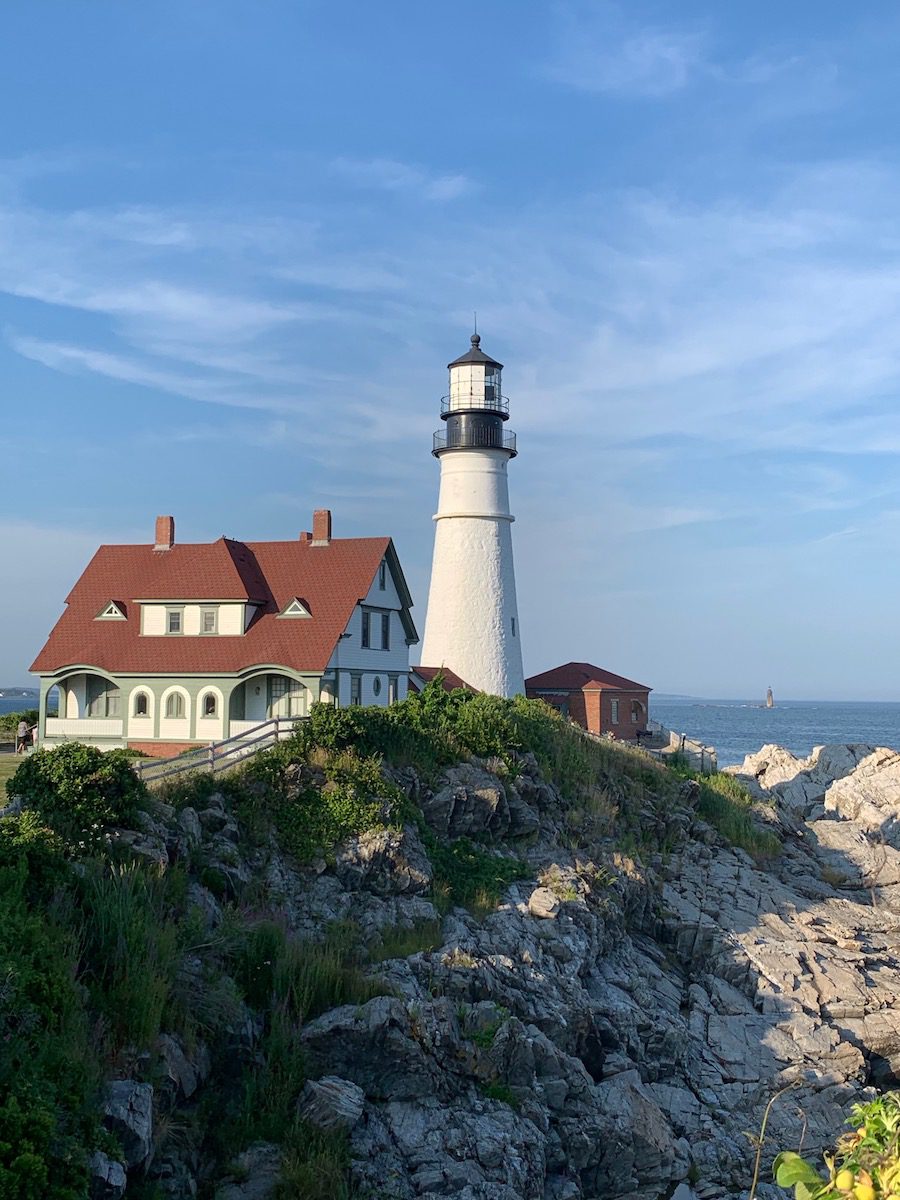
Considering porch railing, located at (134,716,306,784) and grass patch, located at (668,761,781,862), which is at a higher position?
porch railing, located at (134,716,306,784)

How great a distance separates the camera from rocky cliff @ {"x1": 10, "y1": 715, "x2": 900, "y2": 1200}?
11.8m

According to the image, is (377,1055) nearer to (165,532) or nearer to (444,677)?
(444,677)

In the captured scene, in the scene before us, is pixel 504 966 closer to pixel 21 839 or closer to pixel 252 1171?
pixel 252 1171

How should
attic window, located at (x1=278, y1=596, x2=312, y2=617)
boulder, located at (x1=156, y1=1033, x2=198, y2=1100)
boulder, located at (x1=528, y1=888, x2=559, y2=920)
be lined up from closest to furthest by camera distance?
boulder, located at (x1=156, y1=1033, x2=198, y2=1100)
boulder, located at (x1=528, y1=888, x2=559, y2=920)
attic window, located at (x1=278, y1=596, x2=312, y2=617)

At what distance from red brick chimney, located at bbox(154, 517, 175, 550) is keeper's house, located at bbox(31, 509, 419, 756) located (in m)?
0.40

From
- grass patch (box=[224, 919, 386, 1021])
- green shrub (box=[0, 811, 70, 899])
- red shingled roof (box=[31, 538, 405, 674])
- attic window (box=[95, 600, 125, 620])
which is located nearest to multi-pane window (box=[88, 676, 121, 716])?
red shingled roof (box=[31, 538, 405, 674])

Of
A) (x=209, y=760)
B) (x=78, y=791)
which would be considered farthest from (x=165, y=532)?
(x=78, y=791)

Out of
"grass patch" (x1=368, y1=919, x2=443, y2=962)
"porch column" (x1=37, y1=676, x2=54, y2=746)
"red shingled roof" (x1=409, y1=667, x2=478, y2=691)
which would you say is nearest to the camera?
"grass patch" (x1=368, y1=919, x2=443, y2=962)

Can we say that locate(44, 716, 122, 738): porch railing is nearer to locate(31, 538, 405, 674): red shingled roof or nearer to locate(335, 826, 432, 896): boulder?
locate(31, 538, 405, 674): red shingled roof

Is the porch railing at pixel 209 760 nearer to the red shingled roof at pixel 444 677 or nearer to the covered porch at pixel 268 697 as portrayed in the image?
the covered porch at pixel 268 697

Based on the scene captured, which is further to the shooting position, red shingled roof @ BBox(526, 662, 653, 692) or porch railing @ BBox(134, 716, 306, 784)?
red shingled roof @ BBox(526, 662, 653, 692)

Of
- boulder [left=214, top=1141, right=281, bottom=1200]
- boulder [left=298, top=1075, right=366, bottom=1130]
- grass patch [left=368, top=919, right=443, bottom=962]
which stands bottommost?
boulder [left=214, top=1141, right=281, bottom=1200]

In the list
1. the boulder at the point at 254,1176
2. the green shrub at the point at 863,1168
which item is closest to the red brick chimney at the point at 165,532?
the boulder at the point at 254,1176

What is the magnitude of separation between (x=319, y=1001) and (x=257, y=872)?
3.54 meters
